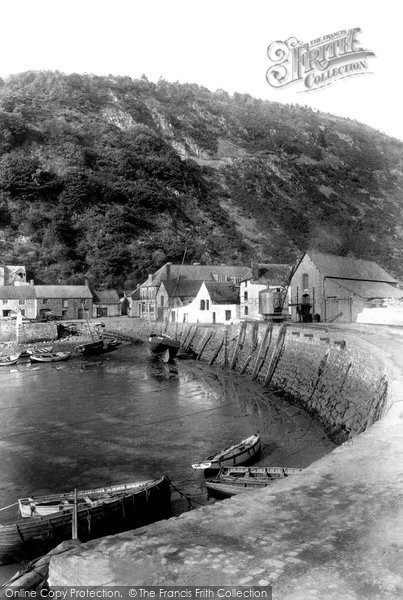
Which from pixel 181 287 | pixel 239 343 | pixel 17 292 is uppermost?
pixel 181 287

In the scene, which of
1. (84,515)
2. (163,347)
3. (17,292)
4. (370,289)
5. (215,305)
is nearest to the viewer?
(84,515)

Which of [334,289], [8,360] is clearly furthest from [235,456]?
[8,360]

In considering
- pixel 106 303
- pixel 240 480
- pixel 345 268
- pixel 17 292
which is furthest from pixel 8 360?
pixel 240 480

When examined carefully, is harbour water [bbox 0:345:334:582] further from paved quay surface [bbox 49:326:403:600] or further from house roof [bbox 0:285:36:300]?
house roof [bbox 0:285:36:300]

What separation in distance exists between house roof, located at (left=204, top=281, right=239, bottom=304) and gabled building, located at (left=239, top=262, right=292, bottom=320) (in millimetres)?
2155

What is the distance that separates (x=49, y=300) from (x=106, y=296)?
432 inches

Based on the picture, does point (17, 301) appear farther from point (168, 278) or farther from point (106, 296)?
point (168, 278)

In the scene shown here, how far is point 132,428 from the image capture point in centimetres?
2286

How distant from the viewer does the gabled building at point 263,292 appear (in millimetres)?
47844

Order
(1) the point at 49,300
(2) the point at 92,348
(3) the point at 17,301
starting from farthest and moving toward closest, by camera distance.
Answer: (1) the point at 49,300 < (3) the point at 17,301 < (2) the point at 92,348

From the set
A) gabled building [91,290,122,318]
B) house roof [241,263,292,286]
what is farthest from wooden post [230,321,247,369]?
gabled building [91,290,122,318]

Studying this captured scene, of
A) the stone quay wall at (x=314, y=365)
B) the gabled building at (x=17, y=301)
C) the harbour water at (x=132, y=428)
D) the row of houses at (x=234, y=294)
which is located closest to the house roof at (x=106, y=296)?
the row of houses at (x=234, y=294)

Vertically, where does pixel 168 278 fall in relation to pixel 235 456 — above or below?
above

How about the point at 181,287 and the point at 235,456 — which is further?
the point at 181,287
